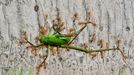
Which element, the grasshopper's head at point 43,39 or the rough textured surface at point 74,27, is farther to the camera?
the rough textured surface at point 74,27

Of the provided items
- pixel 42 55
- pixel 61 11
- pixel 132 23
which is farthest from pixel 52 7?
pixel 132 23

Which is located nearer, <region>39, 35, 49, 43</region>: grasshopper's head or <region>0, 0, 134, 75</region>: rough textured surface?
<region>39, 35, 49, 43</region>: grasshopper's head

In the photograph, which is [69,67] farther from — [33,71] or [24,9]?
[24,9]

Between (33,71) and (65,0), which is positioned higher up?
(65,0)

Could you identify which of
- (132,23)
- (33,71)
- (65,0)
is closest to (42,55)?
(33,71)

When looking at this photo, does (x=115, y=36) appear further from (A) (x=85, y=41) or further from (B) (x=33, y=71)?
(B) (x=33, y=71)

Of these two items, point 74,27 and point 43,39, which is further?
point 74,27
